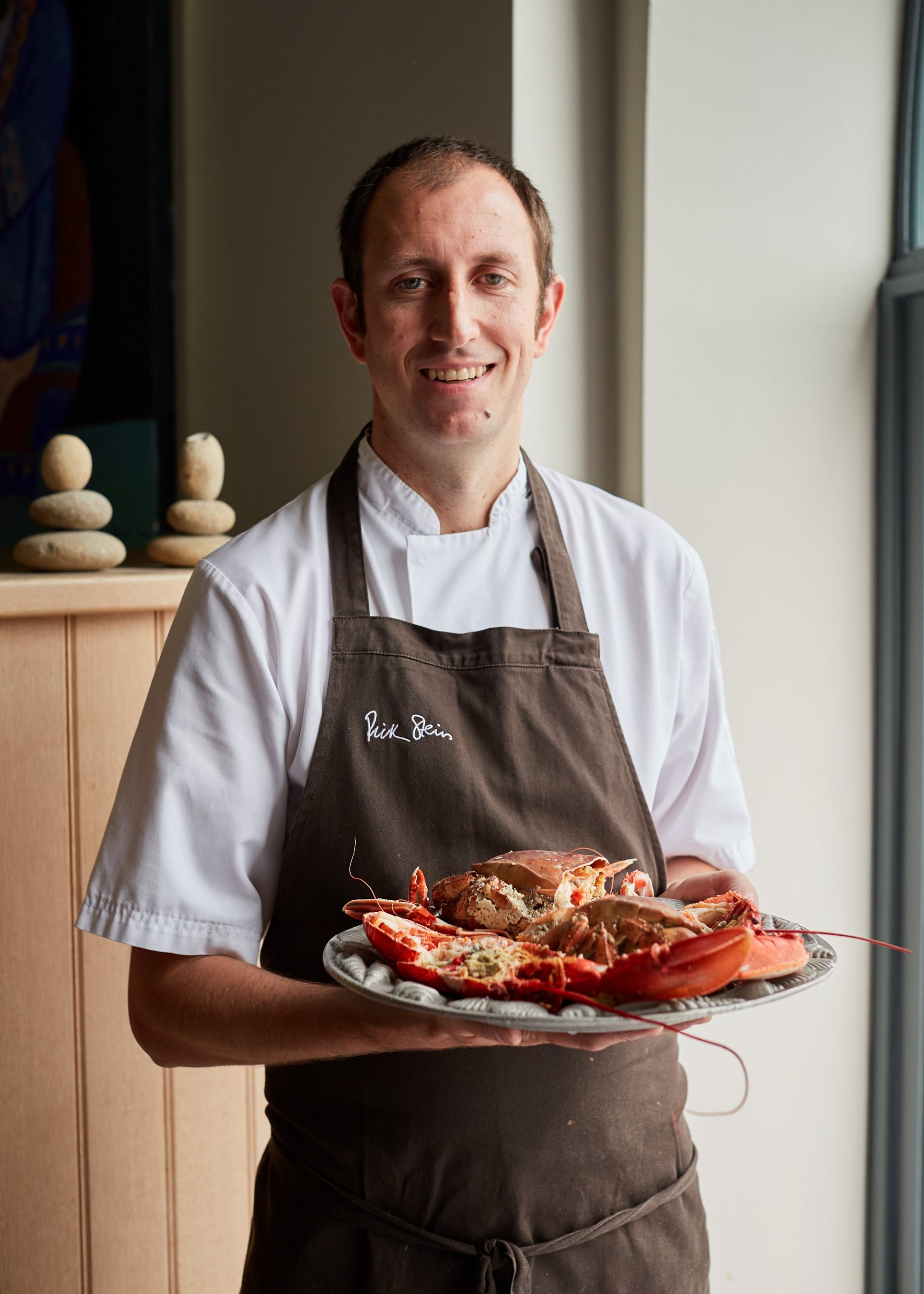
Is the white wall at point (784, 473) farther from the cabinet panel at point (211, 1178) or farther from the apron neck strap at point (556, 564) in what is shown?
the cabinet panel at point (211, 1178)

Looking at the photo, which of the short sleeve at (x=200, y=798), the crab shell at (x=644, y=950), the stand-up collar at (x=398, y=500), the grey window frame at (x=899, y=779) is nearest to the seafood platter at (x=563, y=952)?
the crab shell at (x=644, y=950)

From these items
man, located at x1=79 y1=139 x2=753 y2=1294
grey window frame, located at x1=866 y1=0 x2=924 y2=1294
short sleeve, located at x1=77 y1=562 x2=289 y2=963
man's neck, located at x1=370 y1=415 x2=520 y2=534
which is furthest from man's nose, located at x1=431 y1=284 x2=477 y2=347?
grey window frame, located at x1=866 y1=0 x2=924 y2=1294

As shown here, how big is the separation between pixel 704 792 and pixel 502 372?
587 mm

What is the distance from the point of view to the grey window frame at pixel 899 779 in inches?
70.9

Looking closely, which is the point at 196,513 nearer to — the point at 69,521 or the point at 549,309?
the point at 69,521

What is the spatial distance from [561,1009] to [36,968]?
0.99 m

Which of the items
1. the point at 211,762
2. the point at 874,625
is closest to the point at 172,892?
the point at 211,762

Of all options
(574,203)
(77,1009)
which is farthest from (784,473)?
(77,1009)

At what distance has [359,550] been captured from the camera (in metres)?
1.31

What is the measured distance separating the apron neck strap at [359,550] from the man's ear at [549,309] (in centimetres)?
14

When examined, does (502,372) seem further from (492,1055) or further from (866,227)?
(866,227)

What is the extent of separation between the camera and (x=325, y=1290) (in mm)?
1186

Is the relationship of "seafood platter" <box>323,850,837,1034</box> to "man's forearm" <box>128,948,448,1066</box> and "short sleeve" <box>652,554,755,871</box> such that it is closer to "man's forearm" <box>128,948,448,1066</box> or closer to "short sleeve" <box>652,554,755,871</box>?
"man's forearm" <box>128,948,448,1066</box>

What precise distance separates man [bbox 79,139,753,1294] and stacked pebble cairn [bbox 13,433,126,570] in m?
0.44
